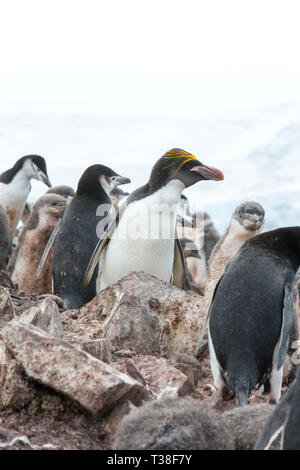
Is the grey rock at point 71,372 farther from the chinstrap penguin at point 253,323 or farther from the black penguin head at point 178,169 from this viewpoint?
the black penguin head at point 178,169

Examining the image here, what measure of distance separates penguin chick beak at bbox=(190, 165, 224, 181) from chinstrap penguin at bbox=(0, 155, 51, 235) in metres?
4.97

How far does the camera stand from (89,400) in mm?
2869

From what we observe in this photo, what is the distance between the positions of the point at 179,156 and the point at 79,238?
131 cm

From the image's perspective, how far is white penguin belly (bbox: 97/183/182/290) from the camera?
6199 millimetres

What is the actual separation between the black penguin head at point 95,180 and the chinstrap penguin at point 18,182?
357cm

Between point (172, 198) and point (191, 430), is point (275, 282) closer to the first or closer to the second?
point (191, 430)

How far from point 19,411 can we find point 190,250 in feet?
26.4

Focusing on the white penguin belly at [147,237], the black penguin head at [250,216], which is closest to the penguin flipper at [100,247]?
the white penguin belly at [147,237]

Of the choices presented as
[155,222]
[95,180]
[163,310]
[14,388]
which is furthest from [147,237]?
[14,388]

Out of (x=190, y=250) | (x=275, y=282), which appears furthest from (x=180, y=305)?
(x=190, y=250)

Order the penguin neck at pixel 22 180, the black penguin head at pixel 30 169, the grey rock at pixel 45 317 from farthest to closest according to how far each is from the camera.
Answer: the black penguin head at pixel 30 169 < the penguin neck at pixel 22 180 < the grey rock at pixel 45 317

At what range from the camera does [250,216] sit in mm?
7473

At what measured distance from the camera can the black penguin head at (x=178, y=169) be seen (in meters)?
6.20

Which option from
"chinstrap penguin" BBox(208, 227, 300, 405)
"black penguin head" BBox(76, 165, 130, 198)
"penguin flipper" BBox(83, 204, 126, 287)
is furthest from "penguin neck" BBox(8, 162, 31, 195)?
"chinstrap penguin" BBox(208, 227, 300, 405)
